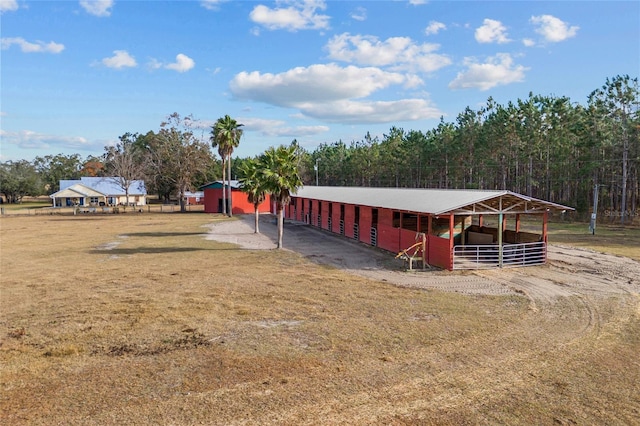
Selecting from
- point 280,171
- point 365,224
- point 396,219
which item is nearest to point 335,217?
point 365,224

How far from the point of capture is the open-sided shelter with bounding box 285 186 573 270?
20.2 meters

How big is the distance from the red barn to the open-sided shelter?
26.6 m

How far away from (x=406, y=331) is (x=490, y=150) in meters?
52.9

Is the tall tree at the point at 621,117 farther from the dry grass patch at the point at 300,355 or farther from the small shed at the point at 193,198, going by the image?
the small shed at the point at 193,198

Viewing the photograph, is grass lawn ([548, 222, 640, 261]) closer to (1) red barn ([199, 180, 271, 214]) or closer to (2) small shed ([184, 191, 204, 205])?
(1) red barn ([199, 180, 271, 214])

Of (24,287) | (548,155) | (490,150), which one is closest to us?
(24,287)

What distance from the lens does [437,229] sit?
2408cm

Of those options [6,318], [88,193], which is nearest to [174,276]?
[6,318]

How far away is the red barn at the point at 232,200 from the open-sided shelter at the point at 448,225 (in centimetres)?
2662

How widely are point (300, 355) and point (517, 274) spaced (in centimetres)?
1282

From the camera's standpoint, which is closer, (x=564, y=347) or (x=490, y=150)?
(x=564, y=347)

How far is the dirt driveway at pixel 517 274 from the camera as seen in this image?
1600 centimetres

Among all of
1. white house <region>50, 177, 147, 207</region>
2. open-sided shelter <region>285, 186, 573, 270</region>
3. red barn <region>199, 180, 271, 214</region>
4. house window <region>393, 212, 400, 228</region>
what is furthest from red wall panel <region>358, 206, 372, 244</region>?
white house <region>50, 177, 147, 207</region>

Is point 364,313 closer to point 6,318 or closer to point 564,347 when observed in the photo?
point 564,347
